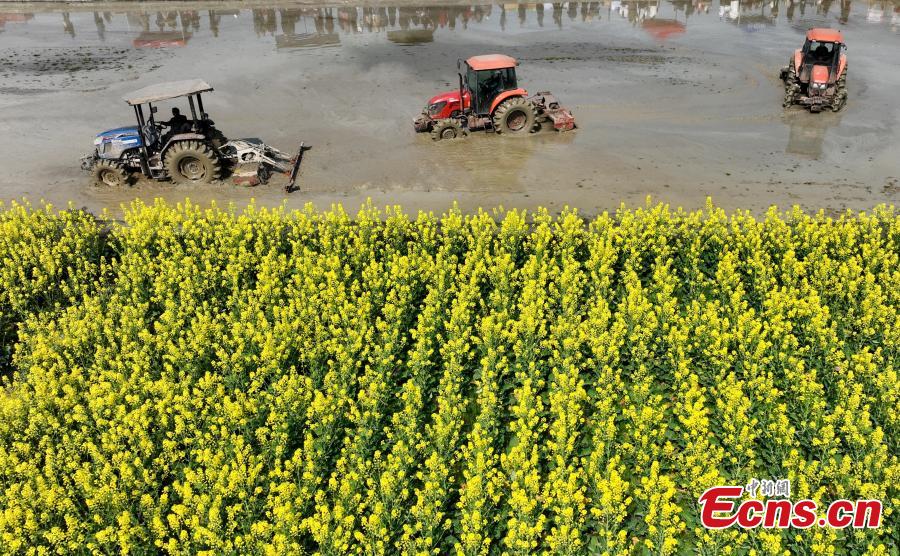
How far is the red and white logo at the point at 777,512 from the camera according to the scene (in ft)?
22.8

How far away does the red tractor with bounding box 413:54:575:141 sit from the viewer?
1752cm

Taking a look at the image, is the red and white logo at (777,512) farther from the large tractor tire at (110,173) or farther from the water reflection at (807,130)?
the large tractor tire at (110,173)

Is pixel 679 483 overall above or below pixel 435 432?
below

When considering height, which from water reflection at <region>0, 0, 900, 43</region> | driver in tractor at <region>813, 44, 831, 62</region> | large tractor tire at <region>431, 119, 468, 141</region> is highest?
water reflection at <region>0, 0, 900, 43</region>

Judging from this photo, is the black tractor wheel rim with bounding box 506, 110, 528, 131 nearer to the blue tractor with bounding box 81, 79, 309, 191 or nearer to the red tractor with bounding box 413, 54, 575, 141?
the red tractor with bounding box 413, 54, 575, 141

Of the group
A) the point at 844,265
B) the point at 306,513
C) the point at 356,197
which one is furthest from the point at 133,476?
the point at 844,265

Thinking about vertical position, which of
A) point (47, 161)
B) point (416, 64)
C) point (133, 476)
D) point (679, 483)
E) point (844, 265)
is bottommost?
point (679, 483)

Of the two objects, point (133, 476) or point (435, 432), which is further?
point (435, 432)

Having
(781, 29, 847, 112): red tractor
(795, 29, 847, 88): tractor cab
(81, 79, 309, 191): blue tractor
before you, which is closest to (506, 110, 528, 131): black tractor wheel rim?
(81, 79, 309, 191): blue tractor

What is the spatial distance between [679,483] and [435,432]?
10.5 ft

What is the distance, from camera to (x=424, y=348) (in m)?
9.56

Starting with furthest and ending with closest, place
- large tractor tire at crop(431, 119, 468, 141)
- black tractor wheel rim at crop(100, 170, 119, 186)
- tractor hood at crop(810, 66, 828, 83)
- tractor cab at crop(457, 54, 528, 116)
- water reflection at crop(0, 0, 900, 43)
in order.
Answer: water reflection at crop(0, 0, 900, 43) < tractor hood at crop(810, 66, 828, 83) < large tractor tire at crop(431, 119, 468, 141) < tractor cab at crop(457, 54, 528, 116) < black tractor wheel rim at crop(100, 170, 119, 186)

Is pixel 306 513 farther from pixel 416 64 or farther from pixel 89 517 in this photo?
pixel 416 64

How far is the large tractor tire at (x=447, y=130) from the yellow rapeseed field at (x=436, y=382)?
6.44 m
